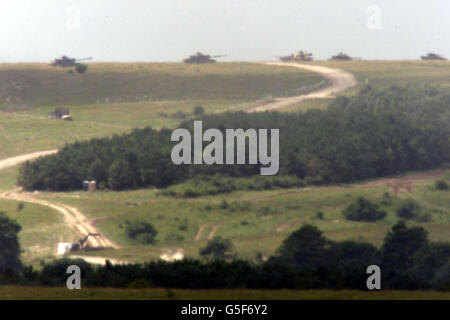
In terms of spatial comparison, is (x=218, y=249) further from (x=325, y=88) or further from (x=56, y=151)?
(x=325, y=88)

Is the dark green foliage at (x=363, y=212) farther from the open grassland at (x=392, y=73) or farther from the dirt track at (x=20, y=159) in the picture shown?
the open grassland at (x=392, y=73)

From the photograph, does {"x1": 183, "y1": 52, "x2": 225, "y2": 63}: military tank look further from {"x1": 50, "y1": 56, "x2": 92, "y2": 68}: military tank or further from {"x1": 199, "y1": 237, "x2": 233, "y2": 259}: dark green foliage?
{"x1": 199, "y1": 237, "x2": 233, "y2": 259}: dark green foliage

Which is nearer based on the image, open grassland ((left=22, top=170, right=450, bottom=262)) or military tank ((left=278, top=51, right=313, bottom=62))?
open grassland ((left=22, top=170, right=450, bottom=262))

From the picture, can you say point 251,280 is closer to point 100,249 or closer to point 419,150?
point 100,249

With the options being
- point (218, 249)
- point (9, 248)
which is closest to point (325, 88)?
Result: point (218, 249)

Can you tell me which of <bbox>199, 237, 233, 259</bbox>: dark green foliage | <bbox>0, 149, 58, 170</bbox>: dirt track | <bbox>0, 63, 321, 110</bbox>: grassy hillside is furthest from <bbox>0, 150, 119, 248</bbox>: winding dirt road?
<bbox>0, 63, 321, 110</bbox>: grassy hillside

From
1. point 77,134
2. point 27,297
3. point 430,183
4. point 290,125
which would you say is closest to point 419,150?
point 430,183
